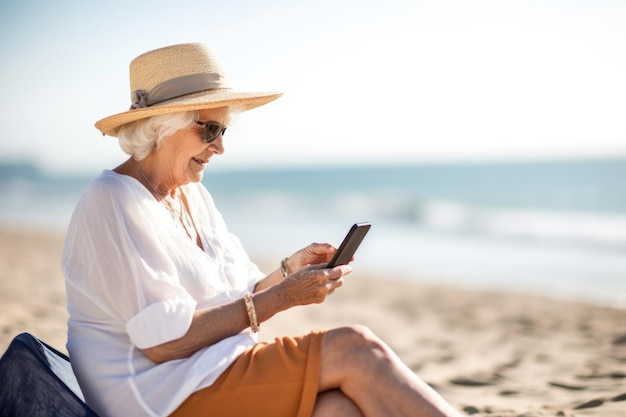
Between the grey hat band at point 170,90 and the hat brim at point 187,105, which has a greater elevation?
the grey hat band at point 170,90

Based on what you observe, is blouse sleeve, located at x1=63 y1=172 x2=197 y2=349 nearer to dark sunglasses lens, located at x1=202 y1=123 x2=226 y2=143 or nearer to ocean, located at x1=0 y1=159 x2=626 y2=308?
dark sunglasses lens, located at x1=202 y1=123 x2=226 y2=143

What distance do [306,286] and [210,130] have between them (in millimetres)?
767

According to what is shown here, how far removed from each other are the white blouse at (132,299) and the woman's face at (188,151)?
22cm

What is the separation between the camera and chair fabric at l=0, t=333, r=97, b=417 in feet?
7.94

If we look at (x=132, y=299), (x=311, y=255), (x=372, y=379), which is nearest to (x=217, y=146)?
(x=311, y=255)

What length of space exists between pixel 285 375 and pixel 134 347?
1.80ft

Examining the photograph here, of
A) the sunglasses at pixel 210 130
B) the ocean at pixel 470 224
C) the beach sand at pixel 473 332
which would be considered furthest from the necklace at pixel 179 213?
the ocean at pixel 470 224

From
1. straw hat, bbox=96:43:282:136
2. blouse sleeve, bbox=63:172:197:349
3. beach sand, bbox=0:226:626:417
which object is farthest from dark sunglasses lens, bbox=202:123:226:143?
beach sand, bbox=0:226:626:417

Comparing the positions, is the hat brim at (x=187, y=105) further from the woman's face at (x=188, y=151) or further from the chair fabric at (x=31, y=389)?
the chair fabric at (x=31, y=389)

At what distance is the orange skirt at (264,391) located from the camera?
88.7 inches

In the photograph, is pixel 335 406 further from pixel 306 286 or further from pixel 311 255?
pixel 311 255

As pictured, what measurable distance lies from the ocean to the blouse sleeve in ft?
24.2

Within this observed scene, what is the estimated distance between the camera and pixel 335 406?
7.42ft

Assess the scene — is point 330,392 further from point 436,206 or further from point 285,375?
point 436,206
